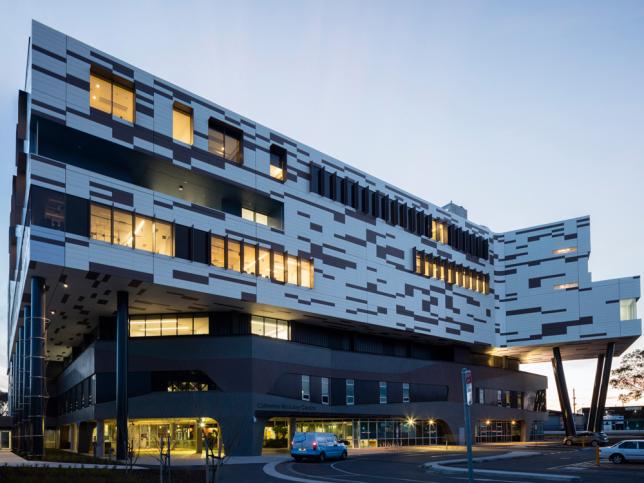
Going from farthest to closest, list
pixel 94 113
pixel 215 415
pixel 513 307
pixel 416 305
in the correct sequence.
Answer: pixel 513 307 → pixel 416 305 → pixel 215 415 → pixel 94 113

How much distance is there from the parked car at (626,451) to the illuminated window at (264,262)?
26731 millimetres

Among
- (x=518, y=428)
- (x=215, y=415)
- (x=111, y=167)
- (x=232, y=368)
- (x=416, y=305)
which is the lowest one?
(x=518, y=428)

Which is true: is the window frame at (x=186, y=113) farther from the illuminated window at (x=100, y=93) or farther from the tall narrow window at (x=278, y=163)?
the tall narrow window at (x=278, y=163)

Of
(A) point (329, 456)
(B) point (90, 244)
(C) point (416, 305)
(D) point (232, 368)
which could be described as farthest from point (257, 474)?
(C) point (416, 305)

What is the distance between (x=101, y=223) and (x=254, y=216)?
16.7 metres

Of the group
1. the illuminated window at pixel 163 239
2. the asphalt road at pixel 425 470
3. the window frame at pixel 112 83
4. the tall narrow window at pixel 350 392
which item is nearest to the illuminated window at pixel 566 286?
the tall narrow window at pixel 350 392

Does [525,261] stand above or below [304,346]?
above

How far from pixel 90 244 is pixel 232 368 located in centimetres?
1722

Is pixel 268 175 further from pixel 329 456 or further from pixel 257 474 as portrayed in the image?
pixel 257 474

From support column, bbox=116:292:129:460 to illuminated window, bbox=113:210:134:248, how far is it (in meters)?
5.61

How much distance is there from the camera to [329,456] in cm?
4419

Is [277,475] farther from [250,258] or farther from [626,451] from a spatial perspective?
[250,258]

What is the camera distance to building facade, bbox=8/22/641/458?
44.3 m

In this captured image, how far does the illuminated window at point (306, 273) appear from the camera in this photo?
58.6 meters
